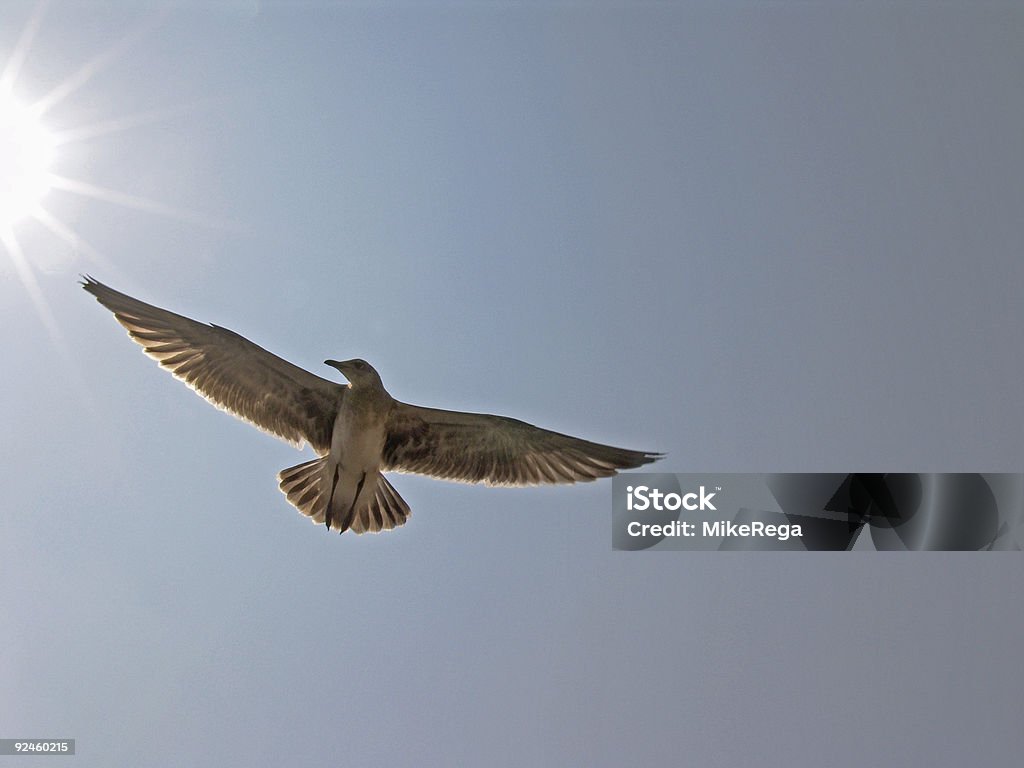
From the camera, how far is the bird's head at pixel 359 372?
15.9ft

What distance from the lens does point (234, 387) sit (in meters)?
4.96

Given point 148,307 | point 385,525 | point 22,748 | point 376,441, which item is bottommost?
point 22,748

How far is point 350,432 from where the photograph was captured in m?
4.93

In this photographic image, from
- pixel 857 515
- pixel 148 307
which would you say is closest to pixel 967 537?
pixel 857 515

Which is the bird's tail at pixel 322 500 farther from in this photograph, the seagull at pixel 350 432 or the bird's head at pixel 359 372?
the bird's head at pixel 359 372

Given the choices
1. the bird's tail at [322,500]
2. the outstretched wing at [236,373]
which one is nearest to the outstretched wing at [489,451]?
the bird's tail at [322,500]

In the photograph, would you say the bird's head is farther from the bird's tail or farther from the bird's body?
the bird's tail

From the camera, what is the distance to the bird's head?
484 cm

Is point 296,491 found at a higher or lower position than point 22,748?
higher

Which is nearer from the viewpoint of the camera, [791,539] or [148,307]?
[148,307]

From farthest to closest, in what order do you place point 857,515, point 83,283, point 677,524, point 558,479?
point 857,515 → point 677,524 → point 558,479 → point 83,283

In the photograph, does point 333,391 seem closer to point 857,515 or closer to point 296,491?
point 296,491

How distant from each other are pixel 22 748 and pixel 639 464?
11.5 feet

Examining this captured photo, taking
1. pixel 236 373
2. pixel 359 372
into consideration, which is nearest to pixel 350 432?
pixel 359 372
